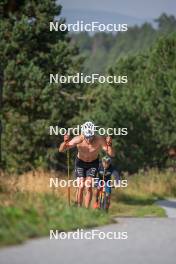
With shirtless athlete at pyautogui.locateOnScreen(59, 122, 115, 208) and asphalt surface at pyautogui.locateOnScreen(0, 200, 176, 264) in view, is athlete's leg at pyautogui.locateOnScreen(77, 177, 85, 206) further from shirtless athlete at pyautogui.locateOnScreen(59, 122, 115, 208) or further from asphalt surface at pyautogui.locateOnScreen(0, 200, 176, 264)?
asphalt surface at pyautogui.locateOnScreen(0, 200, 176, 264)

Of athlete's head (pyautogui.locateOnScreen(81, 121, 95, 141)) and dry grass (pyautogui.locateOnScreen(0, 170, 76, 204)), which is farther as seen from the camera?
dry grass (pyautogui.locateOnScreen(0, 170, 76, 204))

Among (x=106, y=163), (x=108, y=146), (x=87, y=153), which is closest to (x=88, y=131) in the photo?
(x=108, y=146)

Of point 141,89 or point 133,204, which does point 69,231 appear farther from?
point 141,89

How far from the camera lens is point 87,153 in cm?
1415

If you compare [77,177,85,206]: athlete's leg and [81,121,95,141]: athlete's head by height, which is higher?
[81,121,95,141]: athlete's head

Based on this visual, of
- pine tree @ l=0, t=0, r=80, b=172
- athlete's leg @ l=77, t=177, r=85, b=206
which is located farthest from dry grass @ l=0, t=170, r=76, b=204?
pine tree @ l=0, t=0, r=80, b=172

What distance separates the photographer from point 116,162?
4834cm

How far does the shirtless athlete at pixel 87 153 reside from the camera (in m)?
13.8

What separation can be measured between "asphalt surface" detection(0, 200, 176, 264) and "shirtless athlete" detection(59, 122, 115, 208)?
425 cm

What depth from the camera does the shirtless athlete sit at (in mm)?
13844

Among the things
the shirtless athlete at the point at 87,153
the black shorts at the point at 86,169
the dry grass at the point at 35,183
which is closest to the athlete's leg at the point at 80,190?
the shirtless athlete at the point at 87,153

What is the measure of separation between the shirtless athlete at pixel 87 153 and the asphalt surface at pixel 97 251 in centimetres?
425

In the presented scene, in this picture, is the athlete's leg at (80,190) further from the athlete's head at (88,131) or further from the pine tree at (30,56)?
the pine tree at (30,56)

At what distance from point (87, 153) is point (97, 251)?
20.2ft
